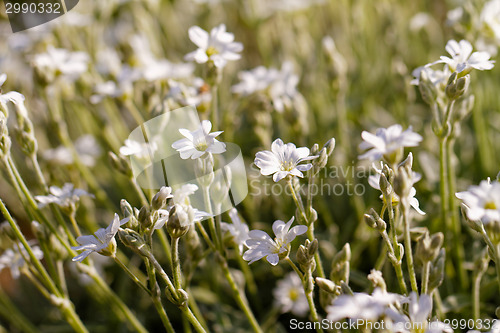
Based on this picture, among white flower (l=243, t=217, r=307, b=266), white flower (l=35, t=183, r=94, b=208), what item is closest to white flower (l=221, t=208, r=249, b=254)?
white flower (l=243, t=217, r=307, b=266)

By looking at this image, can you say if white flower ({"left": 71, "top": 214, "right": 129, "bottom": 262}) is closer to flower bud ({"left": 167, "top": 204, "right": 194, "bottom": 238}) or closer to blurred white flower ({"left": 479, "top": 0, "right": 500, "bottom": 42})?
flower bud ({"left": 167, "top": 204, "right": 194, "bottom": 238})

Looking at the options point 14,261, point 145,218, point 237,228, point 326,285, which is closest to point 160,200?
point 145,218

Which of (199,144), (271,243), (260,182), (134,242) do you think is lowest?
(260,182)

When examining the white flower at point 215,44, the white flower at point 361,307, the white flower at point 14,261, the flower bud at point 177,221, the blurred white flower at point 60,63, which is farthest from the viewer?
the blurred white flower at point 60,63

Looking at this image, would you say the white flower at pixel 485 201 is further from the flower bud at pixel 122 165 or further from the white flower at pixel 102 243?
the flower bud at pixel 122 165

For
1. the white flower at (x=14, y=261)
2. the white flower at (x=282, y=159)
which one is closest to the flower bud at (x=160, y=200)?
the white flower at (x=282, y=159)

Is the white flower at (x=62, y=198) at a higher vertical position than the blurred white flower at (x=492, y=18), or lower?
lower

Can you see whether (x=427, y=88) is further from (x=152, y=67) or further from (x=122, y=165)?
(x=152, y=67)
